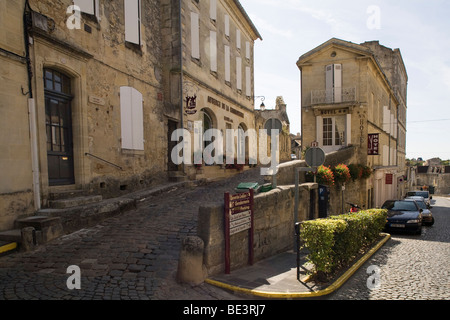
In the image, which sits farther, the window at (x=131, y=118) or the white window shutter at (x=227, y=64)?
the white window shutter at (x=227, y=64)

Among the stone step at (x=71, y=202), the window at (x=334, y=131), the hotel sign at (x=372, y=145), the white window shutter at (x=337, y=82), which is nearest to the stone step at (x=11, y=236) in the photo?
the stone step at (x=71, y=202)

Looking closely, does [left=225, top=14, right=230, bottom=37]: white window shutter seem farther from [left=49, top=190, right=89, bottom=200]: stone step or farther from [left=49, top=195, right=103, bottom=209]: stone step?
[left=49, top=195, right=103, bottom=209]: stone step

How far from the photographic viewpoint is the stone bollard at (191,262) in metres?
4.47

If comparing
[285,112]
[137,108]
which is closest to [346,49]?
[137,108]

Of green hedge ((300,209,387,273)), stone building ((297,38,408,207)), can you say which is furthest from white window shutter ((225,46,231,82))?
green hedge ((300,209,387,273))

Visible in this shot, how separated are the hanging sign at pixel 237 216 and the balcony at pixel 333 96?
1418 cm

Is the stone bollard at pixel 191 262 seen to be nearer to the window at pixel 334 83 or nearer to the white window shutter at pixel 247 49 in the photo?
the window at pixel 334 83

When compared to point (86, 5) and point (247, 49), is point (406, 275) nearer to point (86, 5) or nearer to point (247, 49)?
point (86, 5)

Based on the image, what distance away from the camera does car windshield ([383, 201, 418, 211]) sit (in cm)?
1222

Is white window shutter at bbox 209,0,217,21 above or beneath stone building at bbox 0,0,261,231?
above

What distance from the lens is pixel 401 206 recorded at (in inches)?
491

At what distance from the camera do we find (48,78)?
7227mm

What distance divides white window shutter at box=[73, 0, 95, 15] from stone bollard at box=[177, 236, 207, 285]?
7135 mm
